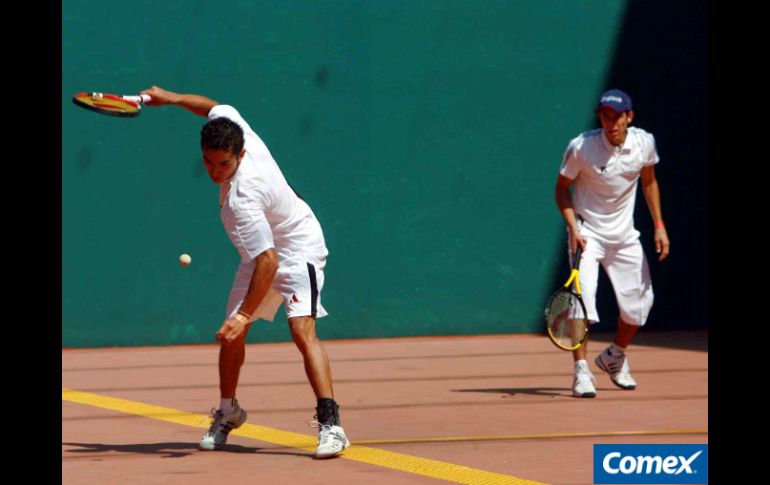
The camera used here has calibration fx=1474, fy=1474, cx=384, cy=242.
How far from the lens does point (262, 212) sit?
6.95 m

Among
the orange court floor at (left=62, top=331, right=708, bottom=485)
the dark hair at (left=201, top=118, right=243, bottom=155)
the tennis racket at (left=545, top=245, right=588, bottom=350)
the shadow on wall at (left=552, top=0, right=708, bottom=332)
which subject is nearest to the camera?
the orange court floor at (left=62, top=331, right=708, bottom=485)

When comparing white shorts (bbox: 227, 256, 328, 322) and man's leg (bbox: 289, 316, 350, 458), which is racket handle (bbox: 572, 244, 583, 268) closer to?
white shorts (bbox: 227, 256, 328, 322)

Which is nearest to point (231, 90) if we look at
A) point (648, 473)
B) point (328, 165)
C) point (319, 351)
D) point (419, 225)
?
point (328, 165)

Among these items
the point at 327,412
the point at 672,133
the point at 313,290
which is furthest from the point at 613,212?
the point at 672,133

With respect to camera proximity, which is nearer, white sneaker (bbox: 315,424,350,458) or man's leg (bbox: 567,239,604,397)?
white sneaker (bbox: 315,424,350,458)

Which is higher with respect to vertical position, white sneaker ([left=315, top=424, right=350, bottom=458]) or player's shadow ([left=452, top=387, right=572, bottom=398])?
player's shadow ([left=452, top=387, right=572, bottom=398])

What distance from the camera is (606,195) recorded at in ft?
30.3

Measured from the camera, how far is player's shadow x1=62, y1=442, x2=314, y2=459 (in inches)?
280

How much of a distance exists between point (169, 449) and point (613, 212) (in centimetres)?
342

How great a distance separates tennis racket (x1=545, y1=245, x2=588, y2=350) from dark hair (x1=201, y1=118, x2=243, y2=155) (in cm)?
259

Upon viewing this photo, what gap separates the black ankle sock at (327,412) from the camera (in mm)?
6977

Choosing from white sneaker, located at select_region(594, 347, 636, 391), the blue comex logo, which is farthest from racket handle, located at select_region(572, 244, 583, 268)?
the blue comex logo

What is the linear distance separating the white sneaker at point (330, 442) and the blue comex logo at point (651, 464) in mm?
1187

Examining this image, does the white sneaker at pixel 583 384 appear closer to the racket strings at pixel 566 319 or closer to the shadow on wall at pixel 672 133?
the racket strings at pixel 566 319
